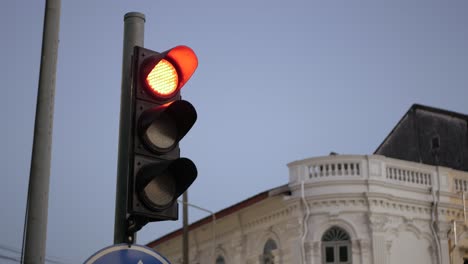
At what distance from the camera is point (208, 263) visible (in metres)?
32.1

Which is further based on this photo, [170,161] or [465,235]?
[465,235]

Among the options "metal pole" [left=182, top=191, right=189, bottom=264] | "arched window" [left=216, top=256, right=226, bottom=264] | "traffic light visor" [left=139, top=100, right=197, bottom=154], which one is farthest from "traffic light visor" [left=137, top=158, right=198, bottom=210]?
"arched window" [left=216, top=256, right=226, bottom=264]

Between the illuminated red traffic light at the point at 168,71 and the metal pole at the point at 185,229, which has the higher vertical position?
the metal pole at the point at 185,229

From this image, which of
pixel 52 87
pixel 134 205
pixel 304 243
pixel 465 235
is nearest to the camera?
pixel 134 205

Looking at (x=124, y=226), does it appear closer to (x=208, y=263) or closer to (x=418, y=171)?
(x=418, y=171)

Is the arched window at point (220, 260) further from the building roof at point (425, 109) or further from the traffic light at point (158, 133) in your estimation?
the traffic light at point (158, 133)

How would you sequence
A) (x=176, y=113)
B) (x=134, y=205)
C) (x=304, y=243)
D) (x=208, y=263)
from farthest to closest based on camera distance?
1. (x=208, y=263)
2. (x=304, y=243)
3. (x=176, y=113)
4. (x=134, y=205)

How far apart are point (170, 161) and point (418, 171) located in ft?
79.2

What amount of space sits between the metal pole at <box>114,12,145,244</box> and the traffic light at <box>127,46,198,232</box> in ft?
0.21

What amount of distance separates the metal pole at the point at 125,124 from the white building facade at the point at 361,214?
69.9 feet

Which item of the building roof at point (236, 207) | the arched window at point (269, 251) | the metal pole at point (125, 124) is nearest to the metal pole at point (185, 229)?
the building roof at point (236, 207)

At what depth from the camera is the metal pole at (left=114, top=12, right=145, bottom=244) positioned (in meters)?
4.31

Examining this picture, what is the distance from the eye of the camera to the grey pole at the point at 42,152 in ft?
15.6

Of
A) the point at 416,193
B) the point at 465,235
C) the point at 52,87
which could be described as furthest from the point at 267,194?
the point at 52,87
